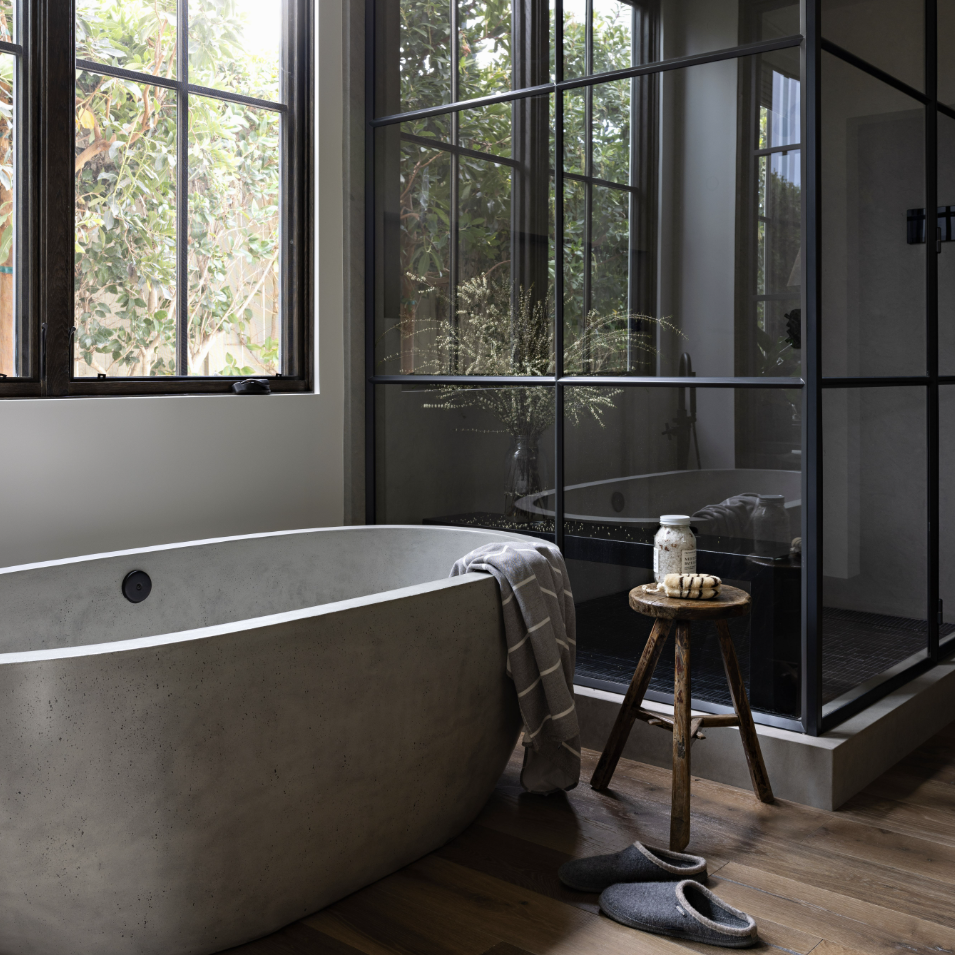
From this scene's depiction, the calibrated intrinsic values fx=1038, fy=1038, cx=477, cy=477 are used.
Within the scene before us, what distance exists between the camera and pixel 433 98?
11.6 ft

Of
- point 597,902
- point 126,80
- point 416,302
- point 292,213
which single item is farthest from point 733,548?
point 126,80

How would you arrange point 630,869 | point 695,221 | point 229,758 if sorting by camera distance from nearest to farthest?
1. point 229,758
2. point 630,869
3. point 695,221

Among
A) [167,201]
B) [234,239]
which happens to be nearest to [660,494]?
[234,239]

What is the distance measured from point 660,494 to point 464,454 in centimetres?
78

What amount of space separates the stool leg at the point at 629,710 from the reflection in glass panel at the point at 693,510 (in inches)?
12.2

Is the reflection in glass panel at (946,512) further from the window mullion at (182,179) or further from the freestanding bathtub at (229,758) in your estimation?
the window mullion at (182,179)

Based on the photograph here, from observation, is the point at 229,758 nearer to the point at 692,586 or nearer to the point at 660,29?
the point at 692,586

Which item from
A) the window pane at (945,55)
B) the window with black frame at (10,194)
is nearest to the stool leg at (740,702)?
the window pane at (945,55)

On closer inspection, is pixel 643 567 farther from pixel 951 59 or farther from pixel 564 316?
pixel 951 59

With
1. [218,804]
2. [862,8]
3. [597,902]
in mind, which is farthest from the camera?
[862,8]

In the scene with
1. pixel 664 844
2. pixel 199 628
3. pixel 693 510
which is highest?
pixel 693 510

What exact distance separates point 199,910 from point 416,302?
224cm

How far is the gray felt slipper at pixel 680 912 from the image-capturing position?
6.54 feet

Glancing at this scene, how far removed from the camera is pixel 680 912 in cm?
205
